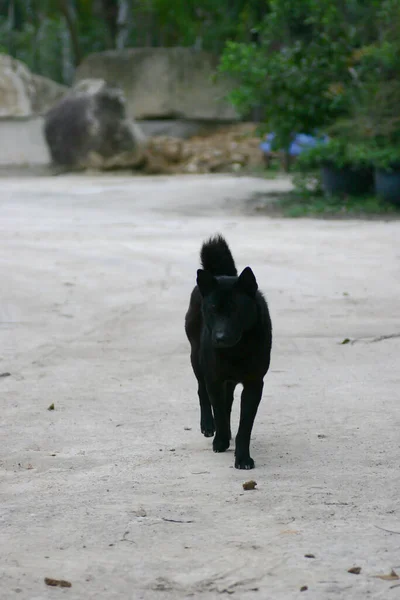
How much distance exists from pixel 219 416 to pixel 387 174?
11.2 metres

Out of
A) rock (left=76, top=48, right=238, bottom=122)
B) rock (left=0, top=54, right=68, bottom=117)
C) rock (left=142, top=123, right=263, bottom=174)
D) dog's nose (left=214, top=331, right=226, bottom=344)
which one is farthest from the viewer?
rock (left=76, top=48, right=238, bottom=122)

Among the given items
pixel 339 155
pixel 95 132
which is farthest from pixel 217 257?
pixel 95 132

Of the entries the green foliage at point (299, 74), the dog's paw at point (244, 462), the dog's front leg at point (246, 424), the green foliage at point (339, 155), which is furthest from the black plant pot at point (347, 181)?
the dog's paw at point (244, 462)

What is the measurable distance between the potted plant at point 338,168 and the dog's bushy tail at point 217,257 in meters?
10.6

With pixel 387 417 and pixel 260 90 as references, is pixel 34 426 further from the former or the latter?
pixel 260 90

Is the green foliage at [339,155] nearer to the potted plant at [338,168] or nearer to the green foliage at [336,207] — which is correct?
the potted plant at [338,168]

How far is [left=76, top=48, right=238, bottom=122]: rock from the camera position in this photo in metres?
27.6

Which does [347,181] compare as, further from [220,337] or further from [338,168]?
[220,337]

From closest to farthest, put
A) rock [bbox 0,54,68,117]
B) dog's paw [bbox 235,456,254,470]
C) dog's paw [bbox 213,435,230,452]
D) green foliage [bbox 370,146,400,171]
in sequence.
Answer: dog's paw [bbox 235,456,254,470]
dog's paw [bbox 213,435,230,452]
green foliage [bbox 370,146,400,171]
rock [bbox 0,54,68,117]

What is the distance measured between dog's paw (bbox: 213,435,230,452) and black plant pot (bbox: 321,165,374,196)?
39.2ft

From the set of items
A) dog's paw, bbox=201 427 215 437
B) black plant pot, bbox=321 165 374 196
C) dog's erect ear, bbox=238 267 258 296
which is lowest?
A: black plant pot, bbox=321 165 374 196

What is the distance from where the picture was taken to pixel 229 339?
349 cm

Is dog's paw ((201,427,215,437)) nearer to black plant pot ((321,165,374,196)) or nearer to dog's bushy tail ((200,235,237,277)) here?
dog's bushy tail ((200,235,237,277))

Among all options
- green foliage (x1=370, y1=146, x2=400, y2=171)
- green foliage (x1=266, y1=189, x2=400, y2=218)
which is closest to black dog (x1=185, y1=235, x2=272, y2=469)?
green foliage (x1=370, y1=146, x2=400, y2=171)
